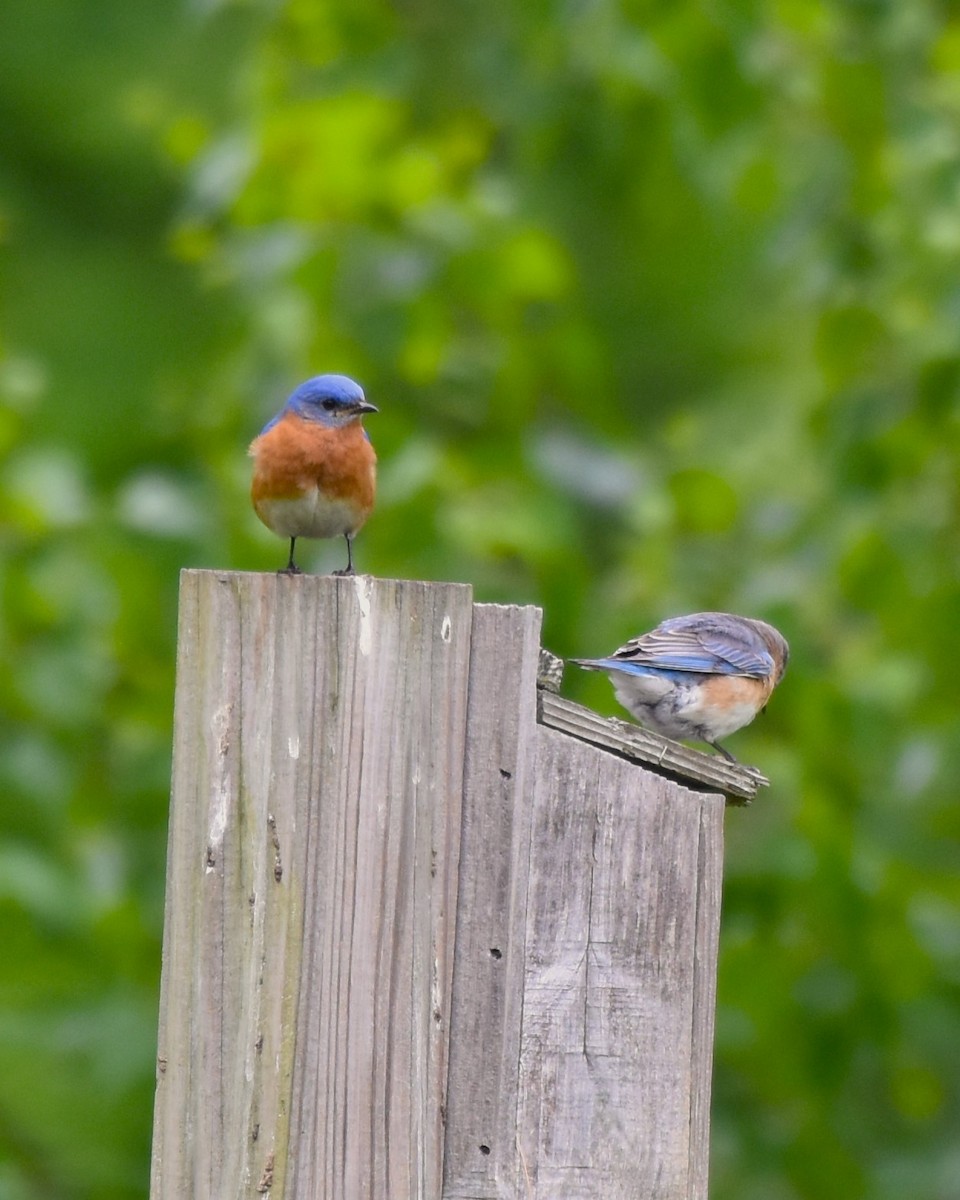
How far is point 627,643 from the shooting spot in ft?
13.3

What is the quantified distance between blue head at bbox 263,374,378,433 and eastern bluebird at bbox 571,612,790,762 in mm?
907

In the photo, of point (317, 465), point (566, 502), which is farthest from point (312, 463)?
point (566, 502)

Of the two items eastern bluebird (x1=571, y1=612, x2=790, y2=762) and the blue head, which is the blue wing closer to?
eastern bluebird (x1=571, y1=612, x2=790, y2=762)

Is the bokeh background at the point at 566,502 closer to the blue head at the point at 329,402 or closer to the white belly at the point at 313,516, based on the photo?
the blue head at the point at 329,402

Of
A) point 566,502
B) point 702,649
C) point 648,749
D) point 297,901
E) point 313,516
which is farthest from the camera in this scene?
point 566,502

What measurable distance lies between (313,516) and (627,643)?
2.92 feet

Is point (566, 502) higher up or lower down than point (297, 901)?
higher up

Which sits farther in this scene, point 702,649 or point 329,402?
point 702,649

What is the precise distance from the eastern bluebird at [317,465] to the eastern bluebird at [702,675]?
2.88 ft

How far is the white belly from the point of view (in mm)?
3525

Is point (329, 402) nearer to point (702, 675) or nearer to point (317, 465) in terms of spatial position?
point (317, 465)

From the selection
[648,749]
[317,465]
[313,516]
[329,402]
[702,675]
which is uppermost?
[329,402]

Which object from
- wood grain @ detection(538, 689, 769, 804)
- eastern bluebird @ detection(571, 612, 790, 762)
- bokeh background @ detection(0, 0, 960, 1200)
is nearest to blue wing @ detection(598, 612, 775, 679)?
eastern bluebird @ detection(571, 612, 790, 762)

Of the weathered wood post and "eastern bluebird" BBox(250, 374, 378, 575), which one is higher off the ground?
"eastern bluebird" BBox(250, 374, 378, 575)
